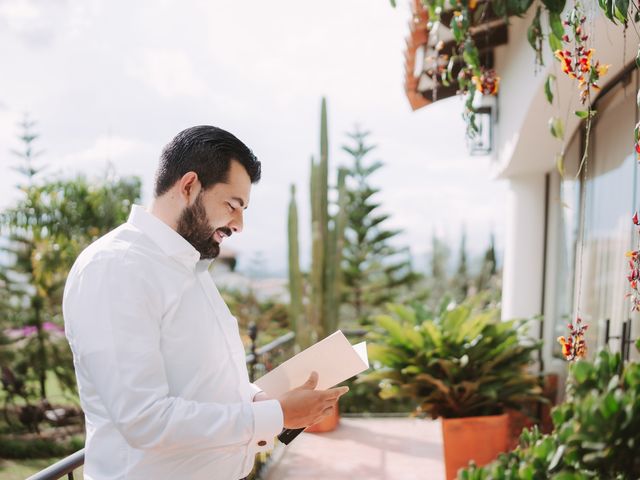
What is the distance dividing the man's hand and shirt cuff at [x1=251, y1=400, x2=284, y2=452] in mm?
40

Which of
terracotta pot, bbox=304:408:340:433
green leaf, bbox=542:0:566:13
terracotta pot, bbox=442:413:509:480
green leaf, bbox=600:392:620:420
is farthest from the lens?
terracotta pot, bbox=304:408:340:433

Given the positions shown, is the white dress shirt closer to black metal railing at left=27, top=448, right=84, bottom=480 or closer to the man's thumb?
the man's thumb

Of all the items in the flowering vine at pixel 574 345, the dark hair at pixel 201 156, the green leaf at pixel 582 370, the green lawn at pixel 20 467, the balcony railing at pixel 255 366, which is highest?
the dark hair at pixel 201 156

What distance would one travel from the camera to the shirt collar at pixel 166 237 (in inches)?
46.5

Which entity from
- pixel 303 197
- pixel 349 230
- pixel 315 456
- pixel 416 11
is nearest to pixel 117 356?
pixel 416 11

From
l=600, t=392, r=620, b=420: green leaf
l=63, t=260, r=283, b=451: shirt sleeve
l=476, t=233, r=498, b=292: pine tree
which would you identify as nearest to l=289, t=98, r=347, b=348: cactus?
l=63, t=260, r=283, b=451: shirt sleeve

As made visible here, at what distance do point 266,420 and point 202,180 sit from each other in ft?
1.62

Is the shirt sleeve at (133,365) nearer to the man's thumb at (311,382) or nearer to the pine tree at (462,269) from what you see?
the man's thumb at (311,382)

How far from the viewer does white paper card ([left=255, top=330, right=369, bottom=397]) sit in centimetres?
132

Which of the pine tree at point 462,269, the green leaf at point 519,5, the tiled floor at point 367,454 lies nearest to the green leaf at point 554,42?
the green leaf at point 519,5

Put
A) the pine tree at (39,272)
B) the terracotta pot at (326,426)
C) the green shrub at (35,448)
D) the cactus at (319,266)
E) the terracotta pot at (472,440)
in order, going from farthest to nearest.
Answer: the cactus at (319,266), the pine tree at (39,272), the green shrub at (35,448), the terracotta pot at (326,426), the terracotta pot at (472,440)

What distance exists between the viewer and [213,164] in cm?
122

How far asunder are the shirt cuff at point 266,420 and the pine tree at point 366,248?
10371 mm

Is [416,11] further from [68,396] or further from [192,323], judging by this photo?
[68,396]
